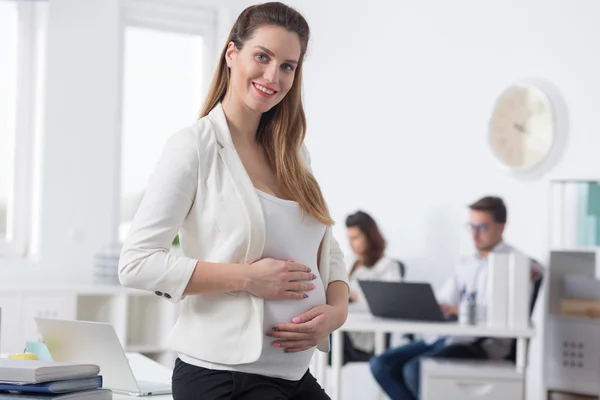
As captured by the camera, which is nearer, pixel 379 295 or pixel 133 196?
pixel 379 295

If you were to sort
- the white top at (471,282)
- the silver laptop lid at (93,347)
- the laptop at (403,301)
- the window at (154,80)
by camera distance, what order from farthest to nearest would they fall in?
the window at (154,80) < the white top at (471,282) < the laptop at (403,301) < the silver laptop lid at (93,347)

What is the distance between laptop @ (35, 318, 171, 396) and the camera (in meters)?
1.92

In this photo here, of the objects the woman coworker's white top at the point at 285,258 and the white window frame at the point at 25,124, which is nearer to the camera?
the woman coworker's white top at the point at 285,258

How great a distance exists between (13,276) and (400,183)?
256cm

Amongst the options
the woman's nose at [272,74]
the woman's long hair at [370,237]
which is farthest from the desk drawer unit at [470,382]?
the woman's nose at [272,74]

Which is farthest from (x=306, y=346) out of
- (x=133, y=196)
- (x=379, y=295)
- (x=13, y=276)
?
(x=133, y=196)

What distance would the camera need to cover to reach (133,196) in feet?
19.4

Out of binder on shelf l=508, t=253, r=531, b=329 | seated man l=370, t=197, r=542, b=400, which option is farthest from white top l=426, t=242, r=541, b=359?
binder on shelf l=508, t=253, r=531, b=329

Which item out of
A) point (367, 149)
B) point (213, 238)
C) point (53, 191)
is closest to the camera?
point (213, 238)

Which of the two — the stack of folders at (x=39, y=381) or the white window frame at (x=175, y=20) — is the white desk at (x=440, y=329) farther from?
the white window frame at (x=175, y=20)

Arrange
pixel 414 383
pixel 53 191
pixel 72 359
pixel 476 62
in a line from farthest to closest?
pixel 53 191
pixel 476 62
pixel 414 383
pixel 72 359

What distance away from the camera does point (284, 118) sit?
1.64m

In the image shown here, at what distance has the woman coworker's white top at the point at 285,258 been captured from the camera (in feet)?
4.68

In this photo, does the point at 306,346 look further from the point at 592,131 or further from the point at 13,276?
the point at 13,276
